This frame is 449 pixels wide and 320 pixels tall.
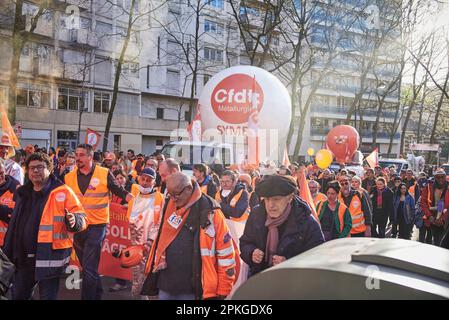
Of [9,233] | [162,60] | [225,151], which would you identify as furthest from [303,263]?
[162,60]

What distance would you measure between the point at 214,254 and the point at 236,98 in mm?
6034

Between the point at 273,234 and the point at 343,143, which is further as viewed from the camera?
the point at 343,143

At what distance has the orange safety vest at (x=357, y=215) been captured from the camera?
7.33 m

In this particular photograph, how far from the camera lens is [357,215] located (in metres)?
7.38

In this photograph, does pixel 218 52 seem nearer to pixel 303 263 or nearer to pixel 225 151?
pixel 225 151

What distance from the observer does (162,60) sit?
3881 centimetres

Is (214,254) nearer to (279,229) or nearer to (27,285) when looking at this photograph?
(279,229)

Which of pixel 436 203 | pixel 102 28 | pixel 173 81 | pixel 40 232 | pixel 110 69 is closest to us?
pixel 40 232

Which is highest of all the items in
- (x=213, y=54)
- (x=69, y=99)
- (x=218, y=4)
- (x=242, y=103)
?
(x=218, y=4)

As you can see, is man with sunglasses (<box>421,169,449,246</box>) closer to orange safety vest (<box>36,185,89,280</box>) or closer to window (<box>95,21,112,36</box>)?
orange safety vest (<box>36,185,89,280</box>)

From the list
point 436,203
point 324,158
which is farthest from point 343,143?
point 436,203

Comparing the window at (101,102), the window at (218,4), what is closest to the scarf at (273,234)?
the window at (101,102)

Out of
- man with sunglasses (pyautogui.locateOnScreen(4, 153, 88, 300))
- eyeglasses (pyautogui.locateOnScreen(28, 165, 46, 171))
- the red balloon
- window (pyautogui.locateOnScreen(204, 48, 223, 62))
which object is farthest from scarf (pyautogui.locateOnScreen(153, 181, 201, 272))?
window (pyautogui.locateOnScreen(204, 48, 223, 62))

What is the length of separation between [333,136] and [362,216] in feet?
43.5
